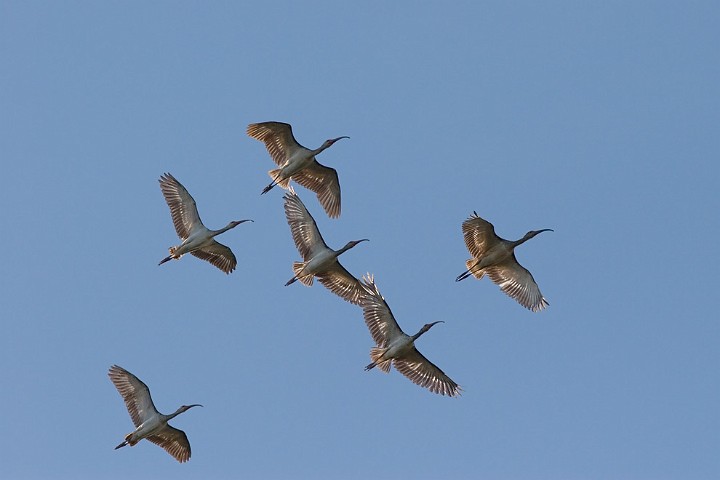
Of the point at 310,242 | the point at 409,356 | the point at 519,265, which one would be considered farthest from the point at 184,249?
the point at 519,265

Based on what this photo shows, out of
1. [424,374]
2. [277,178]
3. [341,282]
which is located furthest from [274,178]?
[424,374]

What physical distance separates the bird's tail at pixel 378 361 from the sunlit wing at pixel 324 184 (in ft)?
20.4

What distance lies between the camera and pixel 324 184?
44.4 metres

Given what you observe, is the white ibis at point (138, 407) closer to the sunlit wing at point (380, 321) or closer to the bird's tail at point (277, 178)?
the sunlit wing at point (380, 321)

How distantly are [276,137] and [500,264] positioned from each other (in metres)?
8.12

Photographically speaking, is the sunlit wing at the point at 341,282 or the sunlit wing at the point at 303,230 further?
the sunlit wing at the point at 341,282

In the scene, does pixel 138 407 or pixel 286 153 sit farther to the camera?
pixel 286 153

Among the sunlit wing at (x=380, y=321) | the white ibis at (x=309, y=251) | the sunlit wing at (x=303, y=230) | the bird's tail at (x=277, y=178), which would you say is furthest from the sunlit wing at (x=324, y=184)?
the sunlit wing at (x=380, y=321)

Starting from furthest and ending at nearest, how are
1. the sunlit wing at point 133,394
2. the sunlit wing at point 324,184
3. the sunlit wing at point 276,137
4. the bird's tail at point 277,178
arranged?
1. the sunlit wing at point 324,184
2. the bird's tail at point 277,178
3. the sunlit wing at point 276,137
4. the sunlit wing at point 133,394

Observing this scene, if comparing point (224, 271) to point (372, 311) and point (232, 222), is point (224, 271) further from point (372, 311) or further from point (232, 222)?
point (372, 311)

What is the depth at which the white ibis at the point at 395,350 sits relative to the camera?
39.8 metres

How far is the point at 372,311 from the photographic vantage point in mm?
39906

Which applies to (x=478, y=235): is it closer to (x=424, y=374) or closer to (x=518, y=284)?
(x=518, y=284)

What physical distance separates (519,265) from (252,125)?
946cm
